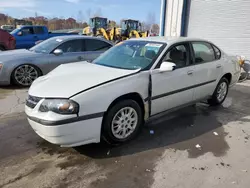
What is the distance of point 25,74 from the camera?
261 inches

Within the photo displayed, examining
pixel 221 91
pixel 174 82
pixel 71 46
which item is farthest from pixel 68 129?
pixel 71 46

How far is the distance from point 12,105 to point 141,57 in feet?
10.4

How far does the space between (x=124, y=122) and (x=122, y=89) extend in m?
0.51

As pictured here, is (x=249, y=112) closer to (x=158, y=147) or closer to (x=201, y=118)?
(x=201, y=118)

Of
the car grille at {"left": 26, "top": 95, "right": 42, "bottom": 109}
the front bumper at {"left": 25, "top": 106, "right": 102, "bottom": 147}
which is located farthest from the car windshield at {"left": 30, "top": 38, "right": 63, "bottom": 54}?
the front bumper at {"left": 25, "top": 106, "right": 102, "bottom": 147}

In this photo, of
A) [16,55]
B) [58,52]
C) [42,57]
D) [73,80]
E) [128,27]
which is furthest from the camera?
[128,27]

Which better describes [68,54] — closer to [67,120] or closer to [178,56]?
[178,56]

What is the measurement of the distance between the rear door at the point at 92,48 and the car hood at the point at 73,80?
3.64 m

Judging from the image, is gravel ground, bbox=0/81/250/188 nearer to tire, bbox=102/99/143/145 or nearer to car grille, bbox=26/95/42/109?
tire, bbox=102/99/143/145

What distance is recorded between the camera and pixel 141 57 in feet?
12.8

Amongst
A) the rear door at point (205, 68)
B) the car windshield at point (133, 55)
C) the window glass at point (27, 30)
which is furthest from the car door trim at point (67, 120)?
the window glass at point (27, 30)

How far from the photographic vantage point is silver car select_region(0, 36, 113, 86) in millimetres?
6404

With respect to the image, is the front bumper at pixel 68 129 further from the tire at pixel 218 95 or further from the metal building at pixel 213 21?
the metal building at pixel 213 21

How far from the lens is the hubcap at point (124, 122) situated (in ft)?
10.9
